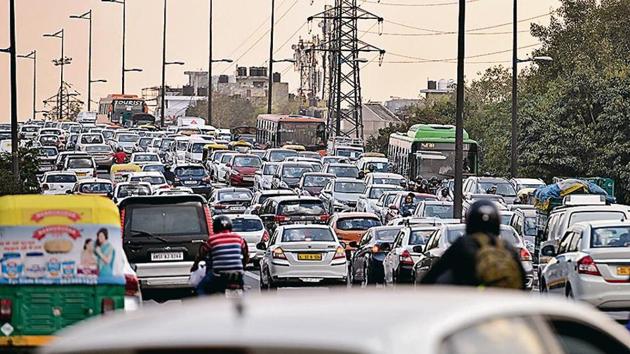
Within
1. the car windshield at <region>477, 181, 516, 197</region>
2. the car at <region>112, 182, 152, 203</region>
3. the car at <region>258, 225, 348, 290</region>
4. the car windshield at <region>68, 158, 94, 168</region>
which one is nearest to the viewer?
the car at <region>258, 225, 348, 290</region>

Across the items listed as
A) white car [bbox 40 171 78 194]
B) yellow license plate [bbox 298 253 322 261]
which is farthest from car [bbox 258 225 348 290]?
white car [bbox 40 171 78 194]

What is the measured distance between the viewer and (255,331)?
5668 mm

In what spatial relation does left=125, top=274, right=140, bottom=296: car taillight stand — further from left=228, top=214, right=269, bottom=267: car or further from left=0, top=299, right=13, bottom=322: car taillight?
left=228, top=214, right=269, bottom=267: car

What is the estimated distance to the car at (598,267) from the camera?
22781 millimetres

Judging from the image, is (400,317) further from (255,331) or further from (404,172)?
(404,172)

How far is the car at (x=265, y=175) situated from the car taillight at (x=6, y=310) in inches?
1909

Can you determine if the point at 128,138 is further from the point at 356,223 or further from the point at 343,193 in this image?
the point at 356,223

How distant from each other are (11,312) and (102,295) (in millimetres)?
900

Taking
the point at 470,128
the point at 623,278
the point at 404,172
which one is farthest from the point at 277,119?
the point at 623,278

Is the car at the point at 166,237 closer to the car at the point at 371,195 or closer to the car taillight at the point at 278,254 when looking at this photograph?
the car taillight at the point at 278,254

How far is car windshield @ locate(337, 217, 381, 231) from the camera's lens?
4219 centimetres

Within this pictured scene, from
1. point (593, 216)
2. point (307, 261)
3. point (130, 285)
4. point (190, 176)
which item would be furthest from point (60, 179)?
point (130, 285)

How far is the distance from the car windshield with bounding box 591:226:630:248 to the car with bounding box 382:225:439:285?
18.7 feet

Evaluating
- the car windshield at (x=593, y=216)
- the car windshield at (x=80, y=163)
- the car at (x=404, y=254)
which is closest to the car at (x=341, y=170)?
the car windshield at (x=80, y=163)
